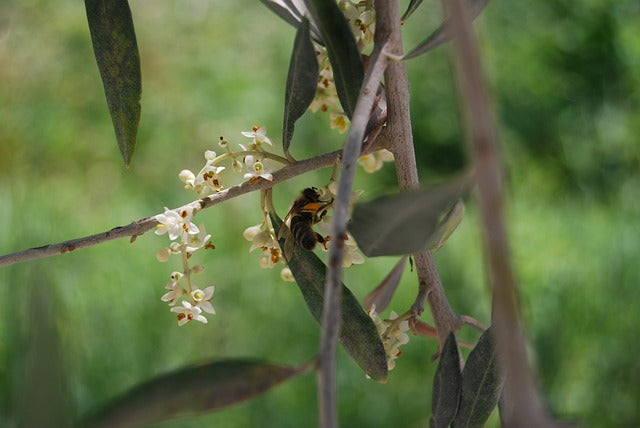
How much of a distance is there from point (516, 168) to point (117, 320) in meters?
1.09

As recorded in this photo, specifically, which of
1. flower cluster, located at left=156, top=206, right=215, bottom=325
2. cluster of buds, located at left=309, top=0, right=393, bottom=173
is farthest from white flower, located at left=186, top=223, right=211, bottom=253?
cluster of buds, located at left=309, top=0, right=393, bottom=173

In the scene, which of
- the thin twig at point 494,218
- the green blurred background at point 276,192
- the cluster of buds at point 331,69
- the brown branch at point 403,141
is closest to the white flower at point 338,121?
the cluster of buds at point 331,69

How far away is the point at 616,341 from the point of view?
5.88 ft

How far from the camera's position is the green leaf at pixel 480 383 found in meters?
0.51

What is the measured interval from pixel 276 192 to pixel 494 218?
1880mm

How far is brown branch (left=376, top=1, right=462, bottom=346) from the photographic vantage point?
440 millimetres

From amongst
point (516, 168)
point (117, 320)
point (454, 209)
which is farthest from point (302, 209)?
point (516, 168)

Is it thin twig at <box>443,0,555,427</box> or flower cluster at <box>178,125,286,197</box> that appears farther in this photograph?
flower cluster at <box>178,125,286,197</box>

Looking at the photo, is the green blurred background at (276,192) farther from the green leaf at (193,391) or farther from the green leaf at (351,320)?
the green leaf at (193,391)

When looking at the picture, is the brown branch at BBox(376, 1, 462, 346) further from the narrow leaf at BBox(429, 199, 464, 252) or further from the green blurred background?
the green blurred background

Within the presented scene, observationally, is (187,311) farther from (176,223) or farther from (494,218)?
(494,218)

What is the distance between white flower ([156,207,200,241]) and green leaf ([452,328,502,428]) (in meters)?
0.18

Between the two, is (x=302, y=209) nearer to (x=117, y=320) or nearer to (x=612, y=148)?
(x=117, y=320)

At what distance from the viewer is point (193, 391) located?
1.00ft
